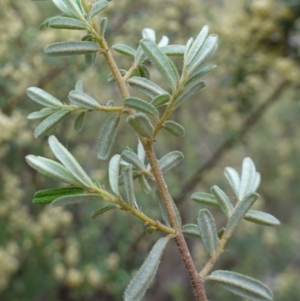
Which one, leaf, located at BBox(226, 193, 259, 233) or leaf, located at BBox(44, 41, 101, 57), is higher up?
leaf, located at BBox(44, 41, 101, 57)

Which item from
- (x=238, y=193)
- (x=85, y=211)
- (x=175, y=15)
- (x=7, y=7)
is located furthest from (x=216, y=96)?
(x=238, y=193)

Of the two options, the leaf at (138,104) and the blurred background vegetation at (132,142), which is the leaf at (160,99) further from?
the blurred background vegetation at (132,142)

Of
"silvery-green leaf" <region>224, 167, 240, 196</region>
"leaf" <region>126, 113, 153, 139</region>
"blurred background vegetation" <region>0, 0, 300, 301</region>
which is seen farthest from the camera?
"blurred background vegetation" <region>0, 0, 300, 301</region>

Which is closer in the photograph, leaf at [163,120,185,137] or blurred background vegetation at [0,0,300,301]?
leaf at [163,120,185,137]

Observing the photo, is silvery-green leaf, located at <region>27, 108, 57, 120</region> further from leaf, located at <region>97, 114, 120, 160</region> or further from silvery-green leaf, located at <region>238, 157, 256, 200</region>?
silvery-green leaf, located at <region>238, 157, 256, 200</region>

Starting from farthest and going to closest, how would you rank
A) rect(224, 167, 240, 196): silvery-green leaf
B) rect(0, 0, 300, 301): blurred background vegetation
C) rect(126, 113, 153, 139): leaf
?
rect(0, 0, 300, 301): blurred background vegetation, rect(224, 167, 240, 196): silvery-green leaf, rect(126, 113, 153, 139): leaf

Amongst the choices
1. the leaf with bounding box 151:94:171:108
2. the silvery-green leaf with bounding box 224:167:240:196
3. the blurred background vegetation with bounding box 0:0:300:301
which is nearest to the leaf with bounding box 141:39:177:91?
the leaf with bounding box 151:94:171:108

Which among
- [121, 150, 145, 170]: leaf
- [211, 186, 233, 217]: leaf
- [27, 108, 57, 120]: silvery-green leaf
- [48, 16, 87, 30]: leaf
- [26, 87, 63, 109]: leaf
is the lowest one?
[211, 186, 233, 217]: leaf
